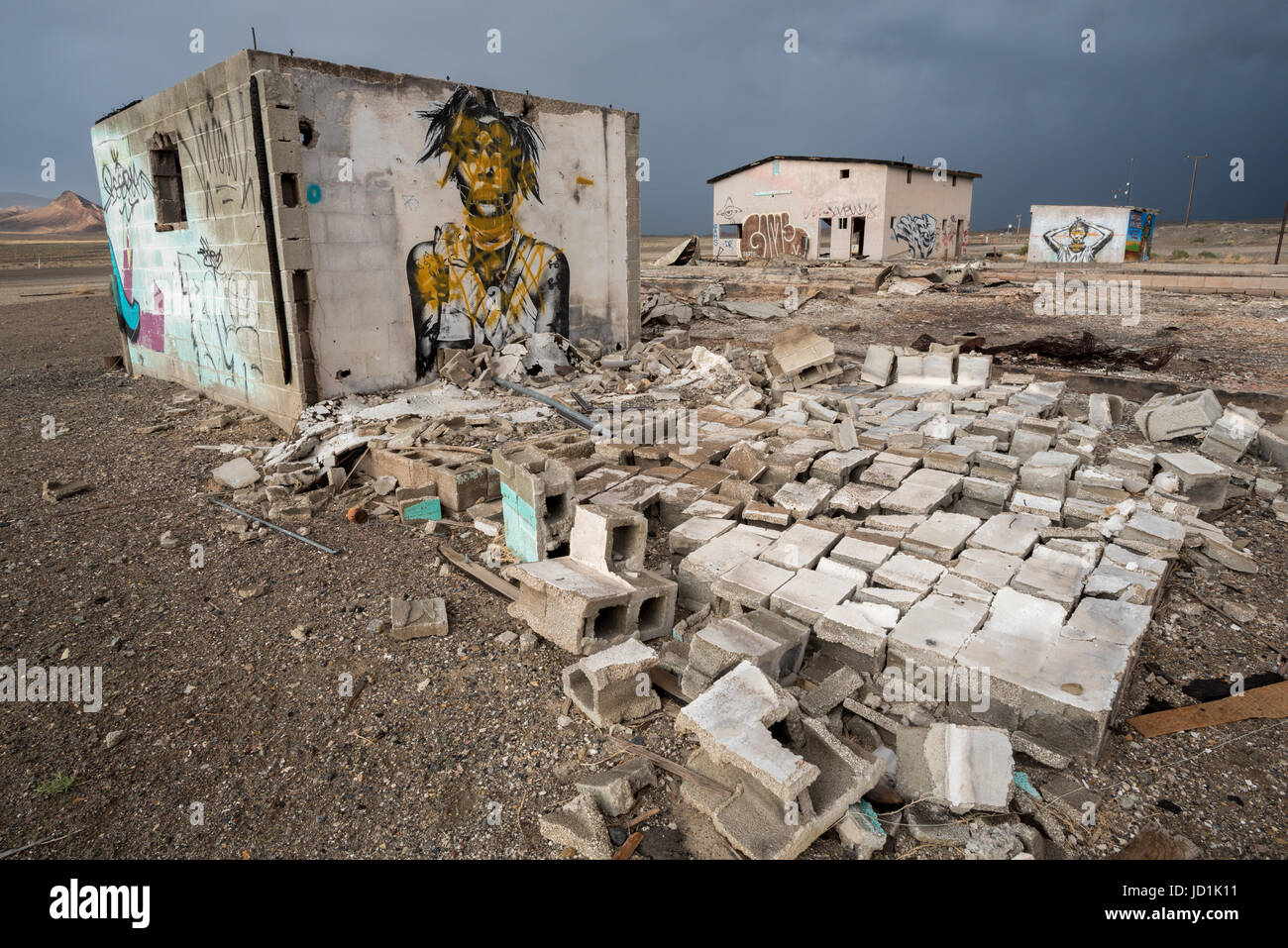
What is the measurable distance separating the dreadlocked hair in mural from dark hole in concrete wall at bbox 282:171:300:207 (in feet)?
5.40

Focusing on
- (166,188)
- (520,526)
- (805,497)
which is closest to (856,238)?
(166,188)

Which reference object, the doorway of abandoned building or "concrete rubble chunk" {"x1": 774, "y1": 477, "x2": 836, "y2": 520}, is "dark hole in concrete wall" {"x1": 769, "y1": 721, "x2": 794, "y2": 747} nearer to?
"concrete rubble chunk" {"x1": 774, "y1": 477, "x2": 836, "y2": 520}

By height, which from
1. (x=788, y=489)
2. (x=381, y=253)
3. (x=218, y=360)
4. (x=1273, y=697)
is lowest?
(x=1273, y=697)

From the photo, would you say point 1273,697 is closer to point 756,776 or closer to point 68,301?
point 756,776

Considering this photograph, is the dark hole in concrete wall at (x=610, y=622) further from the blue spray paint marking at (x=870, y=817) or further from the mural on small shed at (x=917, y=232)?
the mural on small shed at (x=917, y=232)

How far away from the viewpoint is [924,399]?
8406 millimetres

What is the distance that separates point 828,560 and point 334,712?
3.05 meters

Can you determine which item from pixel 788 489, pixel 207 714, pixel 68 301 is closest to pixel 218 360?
pixel 207 714

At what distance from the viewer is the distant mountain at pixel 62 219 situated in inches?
4119

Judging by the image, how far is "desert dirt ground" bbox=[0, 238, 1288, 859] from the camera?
3008mm

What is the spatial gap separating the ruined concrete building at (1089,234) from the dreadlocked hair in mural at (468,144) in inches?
1149

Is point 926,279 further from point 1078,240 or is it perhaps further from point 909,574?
point 909,574

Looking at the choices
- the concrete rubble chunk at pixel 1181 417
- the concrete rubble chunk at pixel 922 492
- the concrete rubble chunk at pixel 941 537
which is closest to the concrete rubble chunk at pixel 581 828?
the concrete rubble chunk at pixel 941 537
